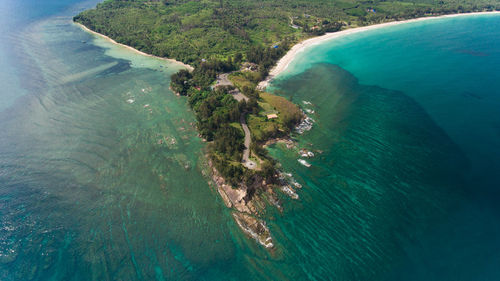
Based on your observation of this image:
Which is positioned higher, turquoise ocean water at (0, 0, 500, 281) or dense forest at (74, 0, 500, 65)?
dense forest at (74, 0, 500, 65)

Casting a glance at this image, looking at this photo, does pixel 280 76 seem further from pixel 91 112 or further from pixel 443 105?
pixel 91 112

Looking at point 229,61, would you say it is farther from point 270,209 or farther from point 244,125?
point 270,209

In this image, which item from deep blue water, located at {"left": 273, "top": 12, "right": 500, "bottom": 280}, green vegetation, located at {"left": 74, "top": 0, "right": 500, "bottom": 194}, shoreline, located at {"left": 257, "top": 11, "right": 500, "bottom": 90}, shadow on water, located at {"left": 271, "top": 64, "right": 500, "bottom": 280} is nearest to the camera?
shadow on water, located at {"left": 271, "top": 64, "right": 500, "bottom": 280}

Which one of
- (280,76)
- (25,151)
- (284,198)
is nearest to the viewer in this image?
(284,198)

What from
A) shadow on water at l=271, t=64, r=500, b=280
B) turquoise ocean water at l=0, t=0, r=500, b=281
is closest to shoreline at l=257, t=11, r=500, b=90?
turquoise ocean water at l=0, t=0, r=500, b=281

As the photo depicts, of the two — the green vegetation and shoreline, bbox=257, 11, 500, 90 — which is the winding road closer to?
the green vegetation

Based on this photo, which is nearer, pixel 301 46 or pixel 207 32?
pixel 301 46

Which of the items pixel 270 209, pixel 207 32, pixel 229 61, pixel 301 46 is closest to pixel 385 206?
pixel 270 209

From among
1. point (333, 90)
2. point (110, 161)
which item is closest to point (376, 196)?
point (333, 90)

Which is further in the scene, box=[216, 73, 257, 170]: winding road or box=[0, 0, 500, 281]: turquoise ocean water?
box=[216, 73, 257, 170]: winding road
